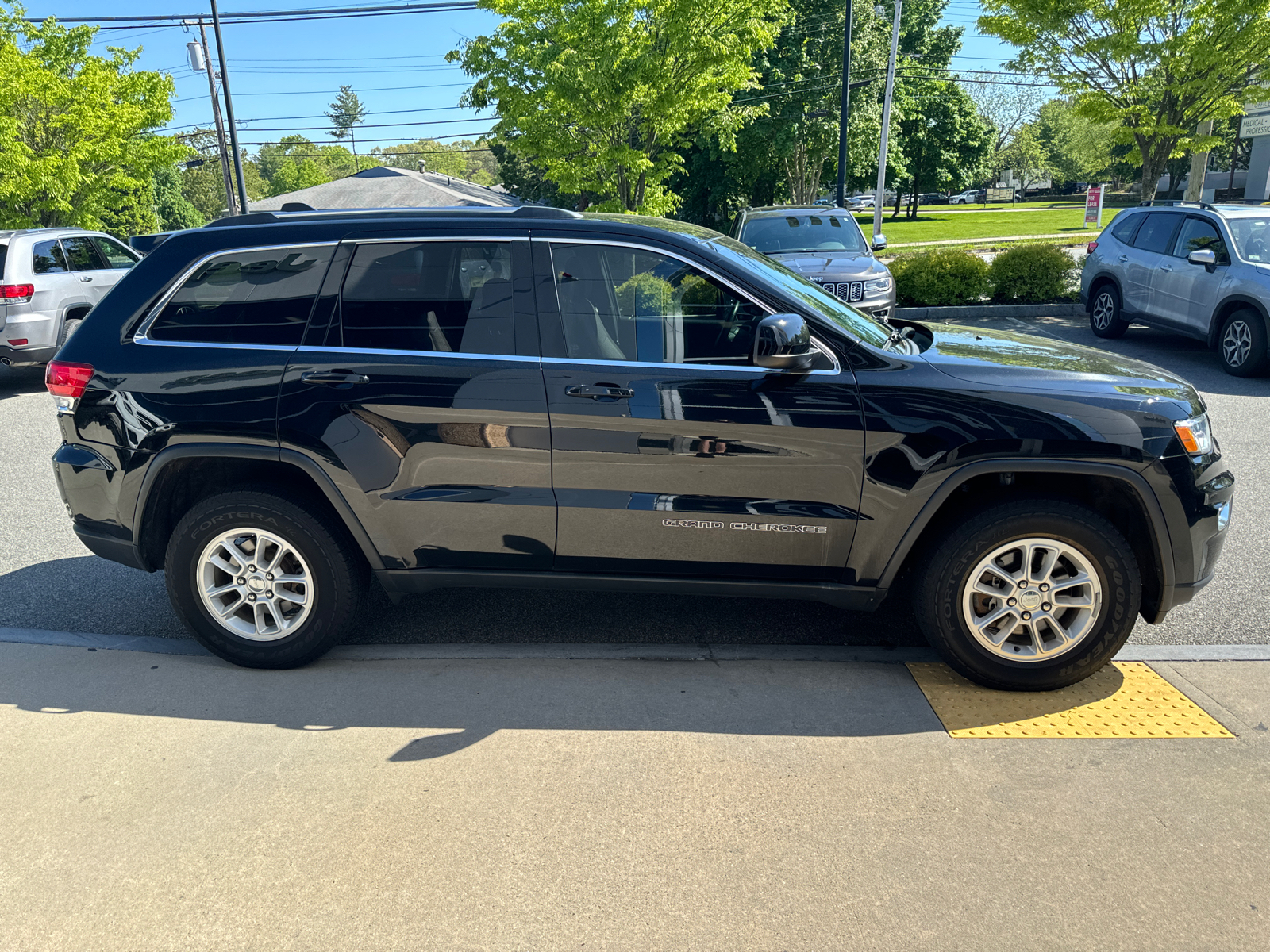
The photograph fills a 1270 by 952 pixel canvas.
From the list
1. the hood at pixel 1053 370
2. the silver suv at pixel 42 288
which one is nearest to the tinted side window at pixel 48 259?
the silver suv at pixel 42 288

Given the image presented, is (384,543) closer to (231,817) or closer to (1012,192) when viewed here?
(231,817)

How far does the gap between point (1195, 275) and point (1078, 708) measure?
336 inches

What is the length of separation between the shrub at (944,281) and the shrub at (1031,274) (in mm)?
220

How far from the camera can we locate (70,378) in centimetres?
409

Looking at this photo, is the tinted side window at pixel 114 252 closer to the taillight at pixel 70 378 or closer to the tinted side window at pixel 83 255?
the tinted side window at pixel 83 255

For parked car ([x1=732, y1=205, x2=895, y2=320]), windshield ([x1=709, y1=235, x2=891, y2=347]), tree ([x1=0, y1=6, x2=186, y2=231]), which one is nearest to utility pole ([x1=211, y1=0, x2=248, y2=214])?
tree ([x1=0, y1=6, x2=186, y2=231])

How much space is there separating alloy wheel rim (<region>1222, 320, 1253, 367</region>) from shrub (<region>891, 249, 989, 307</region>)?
15.3 ft

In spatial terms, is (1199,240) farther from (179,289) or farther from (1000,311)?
(179,289)

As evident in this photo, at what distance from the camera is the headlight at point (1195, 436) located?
3664 mm

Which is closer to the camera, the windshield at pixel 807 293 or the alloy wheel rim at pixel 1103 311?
the windshield at pixel 807 293

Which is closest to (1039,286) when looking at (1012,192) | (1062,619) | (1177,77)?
(1177,77)

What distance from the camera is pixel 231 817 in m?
3.14

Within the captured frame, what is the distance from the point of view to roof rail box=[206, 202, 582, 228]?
3.99 metres

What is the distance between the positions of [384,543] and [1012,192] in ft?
318
